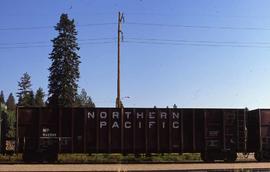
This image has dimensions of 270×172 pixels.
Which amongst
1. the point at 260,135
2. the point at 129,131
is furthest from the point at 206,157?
the point at 129,131

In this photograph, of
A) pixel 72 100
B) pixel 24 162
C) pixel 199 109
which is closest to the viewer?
pixel 24 162

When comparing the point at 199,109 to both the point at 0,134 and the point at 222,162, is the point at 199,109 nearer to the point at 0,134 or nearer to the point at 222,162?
the point at 222,162

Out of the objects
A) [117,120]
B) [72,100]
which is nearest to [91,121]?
[117,120]

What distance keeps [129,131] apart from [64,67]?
3900cm

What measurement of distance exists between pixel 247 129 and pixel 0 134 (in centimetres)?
1423

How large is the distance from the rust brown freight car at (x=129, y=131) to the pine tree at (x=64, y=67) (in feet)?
118

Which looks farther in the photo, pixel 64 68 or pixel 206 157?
pixel 64 68

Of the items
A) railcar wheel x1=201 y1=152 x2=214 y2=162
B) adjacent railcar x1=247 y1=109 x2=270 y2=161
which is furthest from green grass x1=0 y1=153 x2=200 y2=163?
adjacent railcar x1=247 y1=109 x2=270 y2=161

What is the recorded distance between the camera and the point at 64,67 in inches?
2601

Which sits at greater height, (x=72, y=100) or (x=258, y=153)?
(x=72, y=100)

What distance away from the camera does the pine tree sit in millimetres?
64688

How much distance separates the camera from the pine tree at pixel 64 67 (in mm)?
64688

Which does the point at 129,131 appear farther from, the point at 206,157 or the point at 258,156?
the point at 258,156

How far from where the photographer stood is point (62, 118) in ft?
91.7
